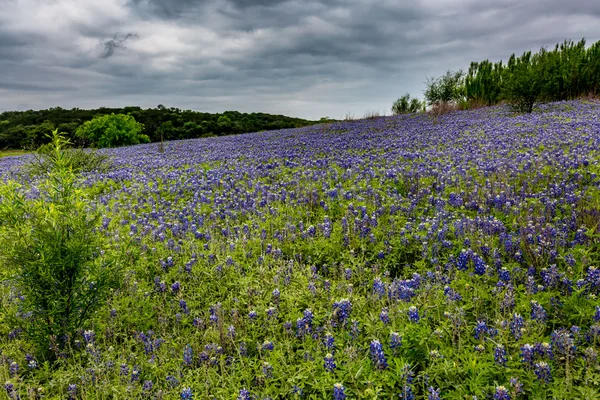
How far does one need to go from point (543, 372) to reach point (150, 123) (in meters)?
44.7

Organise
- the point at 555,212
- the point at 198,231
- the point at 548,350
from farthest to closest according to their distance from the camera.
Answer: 1. the point at 198,231
2. the point at 555,212
3. the point at 548,350

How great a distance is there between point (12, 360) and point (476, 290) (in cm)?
461

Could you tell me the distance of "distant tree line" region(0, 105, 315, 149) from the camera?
37.9m

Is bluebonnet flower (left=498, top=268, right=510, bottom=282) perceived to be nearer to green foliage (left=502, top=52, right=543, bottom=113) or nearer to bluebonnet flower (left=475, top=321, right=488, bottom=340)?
bluebonnet flower (left=475, top=321, right=488, bottom=340)

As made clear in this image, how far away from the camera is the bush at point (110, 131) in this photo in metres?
28.4

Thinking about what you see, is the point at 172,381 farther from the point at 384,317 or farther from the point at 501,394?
the point at 501,394

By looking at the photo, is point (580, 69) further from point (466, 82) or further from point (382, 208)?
point (382, 208)

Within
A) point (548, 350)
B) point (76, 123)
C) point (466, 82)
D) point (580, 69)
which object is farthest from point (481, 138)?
point (76, 123)

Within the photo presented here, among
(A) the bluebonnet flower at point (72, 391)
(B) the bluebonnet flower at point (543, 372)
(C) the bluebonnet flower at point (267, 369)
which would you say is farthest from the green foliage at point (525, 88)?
(A) the bluebonnet flower at point (72, 391)

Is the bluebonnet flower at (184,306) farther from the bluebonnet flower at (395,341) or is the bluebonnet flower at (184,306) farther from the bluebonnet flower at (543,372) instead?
the bluebonnet flower at (543,372)

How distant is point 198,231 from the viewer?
20.9 feet

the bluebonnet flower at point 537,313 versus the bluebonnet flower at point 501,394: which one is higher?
the bluebonnet flower at point 537,313

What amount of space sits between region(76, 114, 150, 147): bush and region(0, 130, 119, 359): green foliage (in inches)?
1074

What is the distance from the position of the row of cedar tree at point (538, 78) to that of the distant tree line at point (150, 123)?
1633 cm
